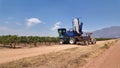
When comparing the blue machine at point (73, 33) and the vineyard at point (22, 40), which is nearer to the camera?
the vineyard at point (22, 40)

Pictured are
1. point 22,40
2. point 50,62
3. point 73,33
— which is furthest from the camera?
point 22,40

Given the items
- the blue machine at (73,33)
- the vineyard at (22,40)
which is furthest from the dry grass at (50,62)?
the blue machine at (73,33)

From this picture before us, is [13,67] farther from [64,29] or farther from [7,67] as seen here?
[64,29]

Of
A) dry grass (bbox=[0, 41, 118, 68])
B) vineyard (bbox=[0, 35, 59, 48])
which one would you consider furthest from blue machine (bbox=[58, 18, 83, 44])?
dry grass (bbox=[0, 41, 118, 68])

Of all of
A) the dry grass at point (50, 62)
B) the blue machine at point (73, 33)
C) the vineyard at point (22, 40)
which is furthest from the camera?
the blue machine at point (73, 33)

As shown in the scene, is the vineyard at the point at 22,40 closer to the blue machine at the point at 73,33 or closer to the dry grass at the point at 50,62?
the blue machine at the point at 73,33

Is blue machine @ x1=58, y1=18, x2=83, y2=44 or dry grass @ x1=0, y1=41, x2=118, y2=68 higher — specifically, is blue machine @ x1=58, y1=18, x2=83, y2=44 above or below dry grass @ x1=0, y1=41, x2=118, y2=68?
above

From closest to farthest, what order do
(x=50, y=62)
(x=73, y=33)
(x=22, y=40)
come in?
(x=50, y=62), (x=73, y=33), (x=22, y=40)

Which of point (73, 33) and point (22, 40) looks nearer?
point (73, 33)

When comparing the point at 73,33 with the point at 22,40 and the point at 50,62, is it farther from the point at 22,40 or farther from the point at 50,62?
the point at 50,62

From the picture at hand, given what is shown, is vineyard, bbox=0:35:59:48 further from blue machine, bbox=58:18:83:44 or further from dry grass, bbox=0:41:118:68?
dry grass, bbox=0:41:118:68

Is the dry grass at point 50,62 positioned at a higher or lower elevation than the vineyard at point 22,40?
lower

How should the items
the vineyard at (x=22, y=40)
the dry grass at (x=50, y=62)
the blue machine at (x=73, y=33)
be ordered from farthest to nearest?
1. the blue machine at (x=73, y=33)
2. the vineyard at (x=22, y=40)
3. the dry grass at (x=50, y=62)

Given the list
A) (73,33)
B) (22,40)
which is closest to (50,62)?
(73,33)
